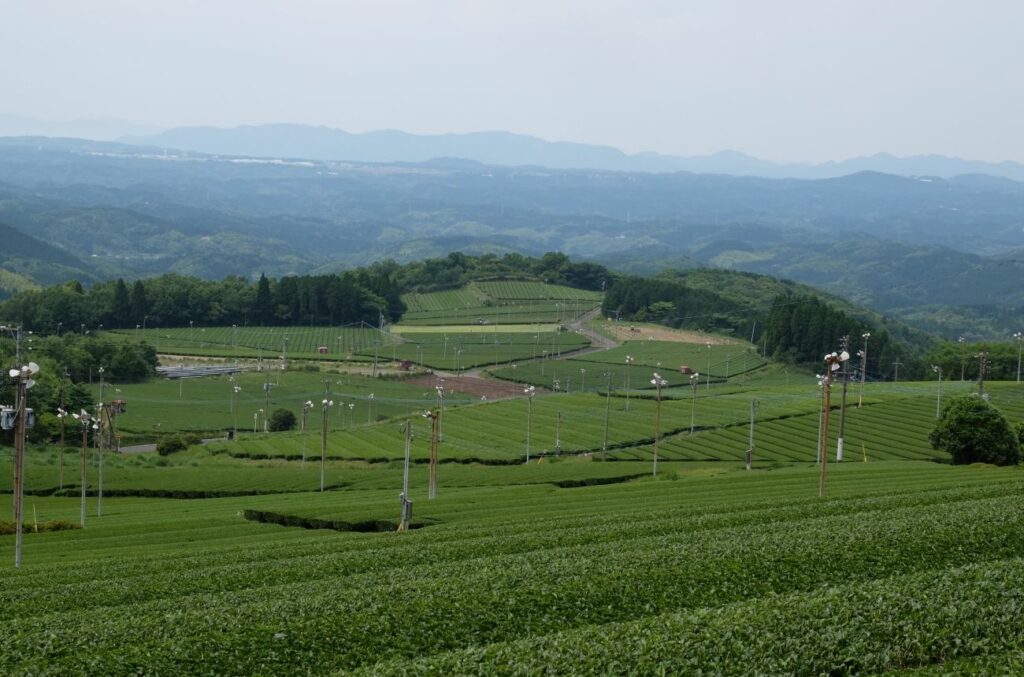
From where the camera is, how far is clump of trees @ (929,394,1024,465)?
227ft

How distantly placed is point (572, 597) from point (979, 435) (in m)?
51.3

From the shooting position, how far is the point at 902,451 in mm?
77375

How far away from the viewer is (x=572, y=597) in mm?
24766

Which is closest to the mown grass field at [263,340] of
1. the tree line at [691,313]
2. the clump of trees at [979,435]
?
the tree line at [691,313]

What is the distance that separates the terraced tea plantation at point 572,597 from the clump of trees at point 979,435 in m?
28.1

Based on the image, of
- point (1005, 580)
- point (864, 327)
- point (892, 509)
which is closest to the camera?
point (1005, 580)

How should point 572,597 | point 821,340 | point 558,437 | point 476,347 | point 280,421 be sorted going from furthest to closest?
point 476,347, point 821,340, point 280,421, point 558,437, point 572,597

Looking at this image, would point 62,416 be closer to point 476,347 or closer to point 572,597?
point 572,597

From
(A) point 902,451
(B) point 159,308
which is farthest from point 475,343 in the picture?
(A) point 902,451

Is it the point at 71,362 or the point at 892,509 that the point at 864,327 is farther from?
the point at 892,509

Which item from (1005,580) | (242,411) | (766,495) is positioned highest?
(1005,580)

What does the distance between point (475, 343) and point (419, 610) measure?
141413mm

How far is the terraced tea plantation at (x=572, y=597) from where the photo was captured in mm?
20172

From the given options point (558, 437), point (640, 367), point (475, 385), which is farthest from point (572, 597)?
point (640, 367)
